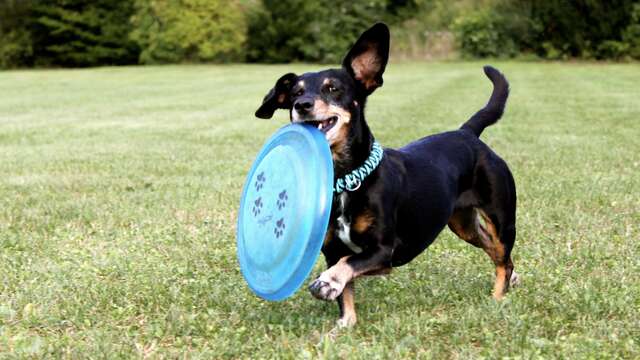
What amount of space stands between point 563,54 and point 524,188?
33.2 meters

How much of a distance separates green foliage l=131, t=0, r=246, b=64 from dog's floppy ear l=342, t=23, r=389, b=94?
138 feet

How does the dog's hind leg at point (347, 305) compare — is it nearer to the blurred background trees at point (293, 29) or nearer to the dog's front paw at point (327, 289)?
the dog's front paw at point (327, 289)

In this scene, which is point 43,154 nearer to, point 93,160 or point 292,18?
point 93,160

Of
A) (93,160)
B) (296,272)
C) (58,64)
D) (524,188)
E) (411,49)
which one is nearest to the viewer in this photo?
(296,272)

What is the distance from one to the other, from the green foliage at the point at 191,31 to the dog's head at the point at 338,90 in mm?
41990

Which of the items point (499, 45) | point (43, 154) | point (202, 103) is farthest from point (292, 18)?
point (43, 154)

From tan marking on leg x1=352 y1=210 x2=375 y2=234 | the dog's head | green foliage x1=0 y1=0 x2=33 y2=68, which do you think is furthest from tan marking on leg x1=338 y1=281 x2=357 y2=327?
green foliage x1=0 y1=0 x2=33 y2=68

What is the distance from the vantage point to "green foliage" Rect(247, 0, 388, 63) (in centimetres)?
4434

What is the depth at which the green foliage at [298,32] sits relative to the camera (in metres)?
44.3

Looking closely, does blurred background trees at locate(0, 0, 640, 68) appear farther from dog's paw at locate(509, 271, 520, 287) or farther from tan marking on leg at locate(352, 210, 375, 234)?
tan marking on leg at locate(352, 210, 375, 234)

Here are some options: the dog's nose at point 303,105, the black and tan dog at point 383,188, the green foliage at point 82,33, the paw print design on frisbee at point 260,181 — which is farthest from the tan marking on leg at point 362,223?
the green foliage at point 82,33

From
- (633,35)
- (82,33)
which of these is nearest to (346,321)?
(633,35)

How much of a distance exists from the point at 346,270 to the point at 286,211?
1.50 ft

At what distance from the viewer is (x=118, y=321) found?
4.04 meters
